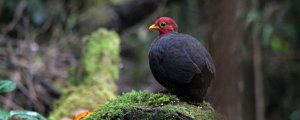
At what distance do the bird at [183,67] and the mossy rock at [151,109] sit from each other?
0.08 metres

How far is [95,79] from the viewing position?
5.16m

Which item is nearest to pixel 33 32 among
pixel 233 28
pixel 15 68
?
pixel 15 68

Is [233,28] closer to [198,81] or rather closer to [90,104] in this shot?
[198,81]

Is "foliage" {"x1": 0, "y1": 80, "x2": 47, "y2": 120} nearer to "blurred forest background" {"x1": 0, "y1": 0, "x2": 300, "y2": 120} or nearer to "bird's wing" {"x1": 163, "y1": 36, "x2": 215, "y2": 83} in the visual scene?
"bird's wing" {"x1": 163, "y1": 36, "x2": 215, "y2": 83}

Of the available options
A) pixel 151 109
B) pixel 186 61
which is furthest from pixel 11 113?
pixel 186 61

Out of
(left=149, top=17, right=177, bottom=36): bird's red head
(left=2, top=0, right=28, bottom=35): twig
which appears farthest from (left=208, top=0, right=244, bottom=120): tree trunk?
(left=2, top=0, right=28, bottom=35): twig

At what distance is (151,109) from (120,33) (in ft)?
16.8

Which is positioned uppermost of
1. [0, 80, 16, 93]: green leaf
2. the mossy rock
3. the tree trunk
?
[0, 80, 16, 93]: green leaf

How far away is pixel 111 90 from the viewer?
5.16 metres

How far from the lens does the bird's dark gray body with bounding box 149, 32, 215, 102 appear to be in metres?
2.82

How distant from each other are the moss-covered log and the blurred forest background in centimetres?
23

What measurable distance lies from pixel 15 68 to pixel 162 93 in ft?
12.1

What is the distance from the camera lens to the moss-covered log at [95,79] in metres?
4.69

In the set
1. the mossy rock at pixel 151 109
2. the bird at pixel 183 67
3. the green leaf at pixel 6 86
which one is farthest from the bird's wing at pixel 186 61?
the green leaf at pixel 6 86
